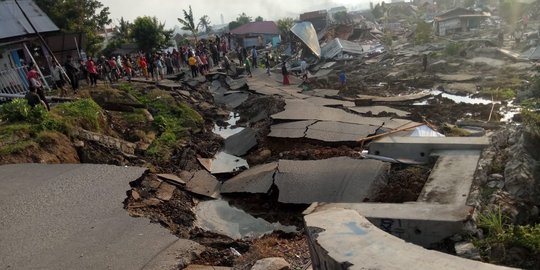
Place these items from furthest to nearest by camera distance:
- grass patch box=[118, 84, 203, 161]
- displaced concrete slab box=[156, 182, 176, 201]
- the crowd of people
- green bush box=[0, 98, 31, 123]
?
the crowd of people < grass patch box=[118, 84, 203, 161] < green bush box=[0, 98, 31, 123] < displaced concrete slab box=[156, 182, 176, 201]

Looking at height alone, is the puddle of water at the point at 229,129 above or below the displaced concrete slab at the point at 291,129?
below

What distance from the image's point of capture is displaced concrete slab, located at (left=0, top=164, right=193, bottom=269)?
486 cm

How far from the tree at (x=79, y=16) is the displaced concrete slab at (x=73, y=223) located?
55.0 feet

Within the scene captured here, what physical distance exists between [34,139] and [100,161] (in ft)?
4.67

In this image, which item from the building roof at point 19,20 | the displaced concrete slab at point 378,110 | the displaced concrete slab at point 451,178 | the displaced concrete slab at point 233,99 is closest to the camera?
the displaced concrete slab at point 451,178

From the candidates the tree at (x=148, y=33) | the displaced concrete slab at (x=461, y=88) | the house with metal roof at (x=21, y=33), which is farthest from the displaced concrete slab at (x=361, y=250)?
the tree at (x=148, y=33)

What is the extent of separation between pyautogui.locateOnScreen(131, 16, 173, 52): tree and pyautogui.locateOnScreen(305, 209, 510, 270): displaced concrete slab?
78.3 ft

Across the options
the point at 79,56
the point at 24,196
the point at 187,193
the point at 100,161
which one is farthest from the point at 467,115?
the point at 79,56

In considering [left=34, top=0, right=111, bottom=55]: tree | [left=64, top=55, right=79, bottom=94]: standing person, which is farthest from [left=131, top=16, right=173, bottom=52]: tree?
[left=64, top=55, right=79, bottom=94]: standing person

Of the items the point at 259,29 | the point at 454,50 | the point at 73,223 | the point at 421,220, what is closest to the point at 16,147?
the point at 73,223

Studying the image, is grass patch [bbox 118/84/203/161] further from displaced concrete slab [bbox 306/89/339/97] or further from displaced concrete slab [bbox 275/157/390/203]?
displaced concrete slab [bbox 306/89/339/97]

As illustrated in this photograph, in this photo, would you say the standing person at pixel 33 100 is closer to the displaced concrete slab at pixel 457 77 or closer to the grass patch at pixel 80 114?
the grass patch at pixel 80 114

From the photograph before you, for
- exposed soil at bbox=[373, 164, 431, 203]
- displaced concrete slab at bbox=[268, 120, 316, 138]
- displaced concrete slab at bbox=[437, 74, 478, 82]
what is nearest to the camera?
exposed soil at bbox=[373, 164, 431, 203]

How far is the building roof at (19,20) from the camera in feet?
49.7
